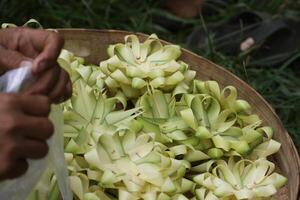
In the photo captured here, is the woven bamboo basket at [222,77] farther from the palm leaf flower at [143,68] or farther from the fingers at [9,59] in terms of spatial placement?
the fingers at [9,59]

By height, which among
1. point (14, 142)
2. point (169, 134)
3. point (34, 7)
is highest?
point (14, 142)

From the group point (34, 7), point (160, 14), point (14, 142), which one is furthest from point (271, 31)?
point (14, 142)

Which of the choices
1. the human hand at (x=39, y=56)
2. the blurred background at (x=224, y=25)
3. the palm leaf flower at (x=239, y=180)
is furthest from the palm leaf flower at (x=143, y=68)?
the blurred background at (x=224, y=25)

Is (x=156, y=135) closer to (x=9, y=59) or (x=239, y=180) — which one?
(x=239, y=180)

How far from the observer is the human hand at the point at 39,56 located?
26.1 inches

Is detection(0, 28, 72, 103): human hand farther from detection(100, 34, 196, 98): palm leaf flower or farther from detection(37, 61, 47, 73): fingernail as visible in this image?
detection(100, 34, 196, 98): palm leaf flower

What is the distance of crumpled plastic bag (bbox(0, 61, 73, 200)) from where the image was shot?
67 centimetres

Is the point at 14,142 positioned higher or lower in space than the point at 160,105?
higher

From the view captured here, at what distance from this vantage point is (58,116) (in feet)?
2.54

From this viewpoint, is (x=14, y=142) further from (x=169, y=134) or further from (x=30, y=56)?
(x=169, y=134)

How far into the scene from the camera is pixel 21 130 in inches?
23.7

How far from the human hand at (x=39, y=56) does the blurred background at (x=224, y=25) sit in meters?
0.86

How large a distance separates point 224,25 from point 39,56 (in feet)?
3.85

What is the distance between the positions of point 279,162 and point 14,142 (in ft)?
1.80
